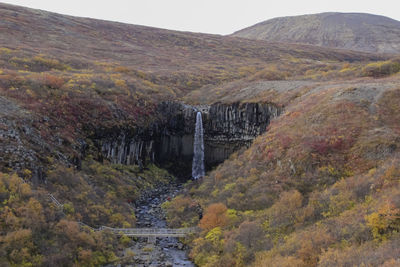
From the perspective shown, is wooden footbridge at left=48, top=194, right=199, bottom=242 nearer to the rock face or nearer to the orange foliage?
the orange foliage

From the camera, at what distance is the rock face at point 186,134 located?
43281 millimetres

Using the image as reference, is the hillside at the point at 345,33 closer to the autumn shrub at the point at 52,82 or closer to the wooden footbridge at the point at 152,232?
the autumn shrub at the point at 52,82

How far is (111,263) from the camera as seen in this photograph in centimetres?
2306

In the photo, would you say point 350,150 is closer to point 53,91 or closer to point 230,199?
point 230,199

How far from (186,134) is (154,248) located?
2625cm

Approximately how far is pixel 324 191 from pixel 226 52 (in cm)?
9302

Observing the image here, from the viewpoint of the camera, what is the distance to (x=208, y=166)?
49375mm

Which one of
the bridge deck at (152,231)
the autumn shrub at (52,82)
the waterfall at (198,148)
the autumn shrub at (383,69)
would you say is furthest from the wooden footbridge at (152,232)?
the autumn shrub at (383,69)

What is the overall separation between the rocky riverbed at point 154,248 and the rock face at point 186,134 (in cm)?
1029

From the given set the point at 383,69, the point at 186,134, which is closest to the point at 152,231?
the point at 186,134

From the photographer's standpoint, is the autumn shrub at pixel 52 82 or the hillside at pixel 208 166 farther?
the autumn shrub at pixel 52 82

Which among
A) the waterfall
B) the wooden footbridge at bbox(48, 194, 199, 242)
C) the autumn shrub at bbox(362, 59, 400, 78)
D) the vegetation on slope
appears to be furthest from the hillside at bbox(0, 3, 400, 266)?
the waterfall

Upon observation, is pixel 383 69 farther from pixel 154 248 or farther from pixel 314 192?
pixel 154 248

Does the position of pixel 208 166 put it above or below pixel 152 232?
below
